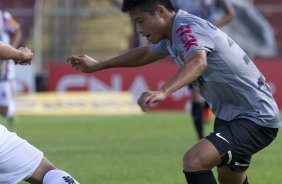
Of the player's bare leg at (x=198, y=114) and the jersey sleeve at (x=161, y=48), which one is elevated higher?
the jersey sleeve at (x=161, y=48)

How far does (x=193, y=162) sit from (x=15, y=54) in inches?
58.4

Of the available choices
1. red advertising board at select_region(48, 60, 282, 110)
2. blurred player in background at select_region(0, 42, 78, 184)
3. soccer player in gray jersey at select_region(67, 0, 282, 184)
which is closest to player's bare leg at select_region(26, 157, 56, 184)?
blurred player in background at select_region(0, 42, 78, 184)

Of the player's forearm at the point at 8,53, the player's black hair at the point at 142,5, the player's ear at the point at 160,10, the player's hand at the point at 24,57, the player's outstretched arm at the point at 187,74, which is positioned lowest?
the player's hand at the point at 24,57

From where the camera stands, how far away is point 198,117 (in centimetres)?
Result: 1327

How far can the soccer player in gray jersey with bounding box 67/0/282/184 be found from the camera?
6.10 meters

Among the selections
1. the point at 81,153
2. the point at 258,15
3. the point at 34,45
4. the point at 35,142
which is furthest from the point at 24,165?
Result: the point at 258,15

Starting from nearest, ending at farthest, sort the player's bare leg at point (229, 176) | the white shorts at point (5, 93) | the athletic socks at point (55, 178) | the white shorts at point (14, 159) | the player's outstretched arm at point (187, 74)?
the player's outstretched arm at point (187, 74), the white shorts at point (14, 159), the athletic socks at point (55, 178), the player's bare leg at point (229, 176), the white shorts at point (5, 93)

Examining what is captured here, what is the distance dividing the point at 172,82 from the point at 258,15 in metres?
23.6

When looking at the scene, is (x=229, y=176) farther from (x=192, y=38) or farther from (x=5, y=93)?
(x=5, y=93)

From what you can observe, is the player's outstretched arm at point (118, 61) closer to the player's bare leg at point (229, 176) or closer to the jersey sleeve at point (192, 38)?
the jersey sleeve at point (192, 38)

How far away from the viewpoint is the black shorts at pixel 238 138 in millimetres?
6273

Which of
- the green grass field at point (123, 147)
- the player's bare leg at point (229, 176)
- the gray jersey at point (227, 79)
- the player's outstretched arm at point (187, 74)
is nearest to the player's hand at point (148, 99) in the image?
the player's outstretched arm at point (187, 74)

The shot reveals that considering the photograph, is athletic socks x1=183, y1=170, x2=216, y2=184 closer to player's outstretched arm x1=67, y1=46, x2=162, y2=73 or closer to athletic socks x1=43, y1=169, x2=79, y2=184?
athletic socks x1=43, y1=169, x2=79, y2=184

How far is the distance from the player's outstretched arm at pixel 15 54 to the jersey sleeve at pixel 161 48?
1117 mm
